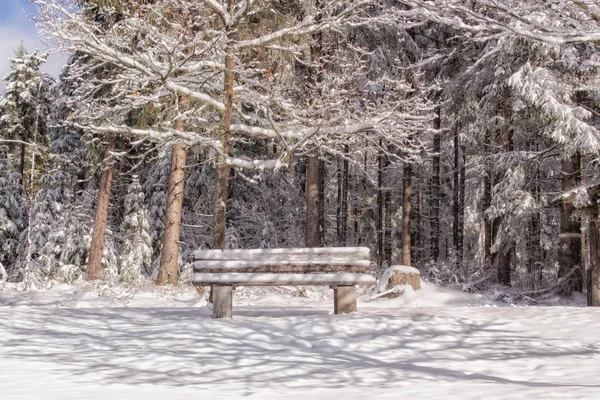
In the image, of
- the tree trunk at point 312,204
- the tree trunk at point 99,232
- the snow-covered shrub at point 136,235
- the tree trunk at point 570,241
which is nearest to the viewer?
the tree trunk at point 570,241

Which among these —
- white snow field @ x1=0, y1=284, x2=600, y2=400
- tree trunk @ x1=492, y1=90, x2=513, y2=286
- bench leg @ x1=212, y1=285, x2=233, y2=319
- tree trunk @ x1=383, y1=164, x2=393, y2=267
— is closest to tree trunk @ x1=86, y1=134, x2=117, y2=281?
white snow field @ x1=0, y1=284, x2=600, y2=400

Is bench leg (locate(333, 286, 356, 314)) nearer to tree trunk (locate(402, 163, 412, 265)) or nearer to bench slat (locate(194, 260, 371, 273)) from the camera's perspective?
bench slat (locate(194, 260, 371, 273))

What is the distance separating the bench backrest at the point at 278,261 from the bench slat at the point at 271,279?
0.35 feet

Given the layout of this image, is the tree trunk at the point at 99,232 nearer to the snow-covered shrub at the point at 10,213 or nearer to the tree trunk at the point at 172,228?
the tree trunk at the point at 172,228

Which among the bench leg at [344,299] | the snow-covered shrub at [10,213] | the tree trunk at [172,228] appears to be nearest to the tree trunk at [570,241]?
the bench leg at [344,299]

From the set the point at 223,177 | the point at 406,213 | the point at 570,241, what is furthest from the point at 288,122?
the point at 406,213

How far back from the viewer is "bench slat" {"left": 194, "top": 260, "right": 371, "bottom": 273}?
8.90 m

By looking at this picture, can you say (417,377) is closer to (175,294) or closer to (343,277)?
(343,277)

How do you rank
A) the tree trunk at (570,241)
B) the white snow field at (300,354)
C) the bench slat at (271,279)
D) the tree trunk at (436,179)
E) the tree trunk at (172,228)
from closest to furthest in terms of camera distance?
1. the white snow field at (300,354)
2. the bench slat at (271,279)
3. the tree trunk at (570,241)
4. the tree trunk at (172,228)
5. the tree trunk at (436,179)

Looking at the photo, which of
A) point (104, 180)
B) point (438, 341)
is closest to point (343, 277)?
point (438, 341)

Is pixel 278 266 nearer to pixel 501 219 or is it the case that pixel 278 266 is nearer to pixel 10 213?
pixel 501 219

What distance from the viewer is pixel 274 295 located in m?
13.9

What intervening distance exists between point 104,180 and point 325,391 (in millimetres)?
15069

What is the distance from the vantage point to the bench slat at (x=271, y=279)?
8820mm
